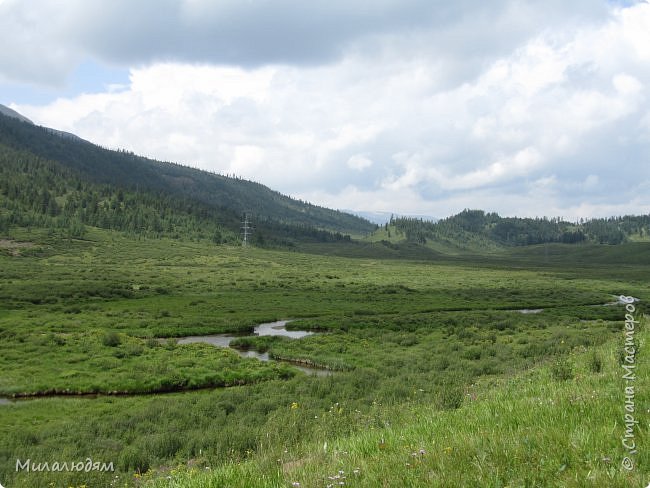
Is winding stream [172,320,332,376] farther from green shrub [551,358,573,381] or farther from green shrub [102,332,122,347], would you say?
green shrub [551,358,573,381]

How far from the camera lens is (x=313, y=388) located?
77.1 feet

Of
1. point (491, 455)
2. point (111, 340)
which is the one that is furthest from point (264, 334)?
point (491, 455)

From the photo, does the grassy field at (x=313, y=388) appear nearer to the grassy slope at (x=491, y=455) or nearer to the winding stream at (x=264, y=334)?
the grassy slope at (x=491, y=455)

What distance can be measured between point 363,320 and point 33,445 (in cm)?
3659

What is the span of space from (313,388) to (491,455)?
61.7 ft

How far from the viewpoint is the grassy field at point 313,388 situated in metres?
5.89

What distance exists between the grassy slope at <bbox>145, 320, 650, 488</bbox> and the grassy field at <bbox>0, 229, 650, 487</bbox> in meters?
0.03

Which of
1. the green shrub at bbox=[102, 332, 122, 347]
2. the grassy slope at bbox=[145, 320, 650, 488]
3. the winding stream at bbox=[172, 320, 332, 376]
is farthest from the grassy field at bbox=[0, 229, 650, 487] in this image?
Answer: the winding stream at bbox=[172, 320, 332, 376]

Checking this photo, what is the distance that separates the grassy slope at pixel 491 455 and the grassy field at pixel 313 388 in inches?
1.2

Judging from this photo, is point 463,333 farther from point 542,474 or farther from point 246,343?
point 542,474

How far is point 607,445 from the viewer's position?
214 inches

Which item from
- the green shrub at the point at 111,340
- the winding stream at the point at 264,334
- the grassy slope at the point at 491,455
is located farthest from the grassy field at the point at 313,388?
the winding stream at the point at 264,334

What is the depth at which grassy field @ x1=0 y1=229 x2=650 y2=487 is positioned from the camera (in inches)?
232

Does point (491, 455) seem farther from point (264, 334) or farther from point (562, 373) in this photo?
point (264, 334)
